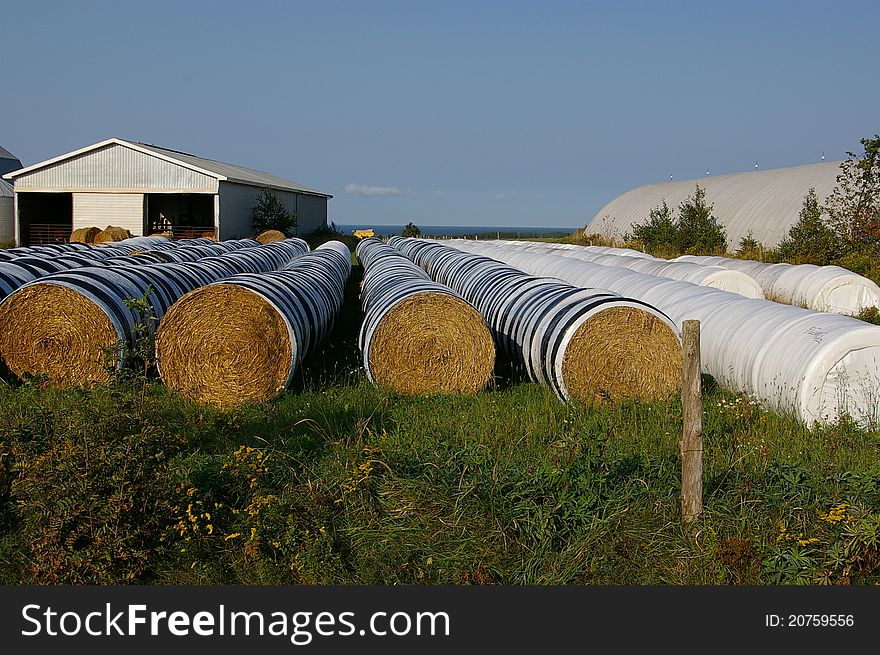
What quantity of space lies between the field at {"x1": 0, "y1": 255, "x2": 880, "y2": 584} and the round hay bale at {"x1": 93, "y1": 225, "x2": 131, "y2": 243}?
27.9 metres

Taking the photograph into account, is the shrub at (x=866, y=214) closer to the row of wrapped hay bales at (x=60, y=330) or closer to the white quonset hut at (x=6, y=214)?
the row of wrapped hay bales at (x=60, y=330)

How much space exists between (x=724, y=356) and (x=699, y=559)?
547cm

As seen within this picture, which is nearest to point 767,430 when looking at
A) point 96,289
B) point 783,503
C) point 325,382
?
point 783,503

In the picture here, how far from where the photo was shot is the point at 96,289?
33.8ft

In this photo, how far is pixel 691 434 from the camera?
5980 mm

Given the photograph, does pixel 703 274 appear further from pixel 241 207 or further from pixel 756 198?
pixel 241 207

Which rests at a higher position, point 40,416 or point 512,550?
point 40,416

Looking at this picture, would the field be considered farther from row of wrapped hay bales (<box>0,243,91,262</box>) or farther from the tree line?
the tree line

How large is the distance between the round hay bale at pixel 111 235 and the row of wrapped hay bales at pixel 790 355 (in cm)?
2563

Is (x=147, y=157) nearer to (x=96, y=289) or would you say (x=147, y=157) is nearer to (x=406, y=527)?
(x=96, y=289)

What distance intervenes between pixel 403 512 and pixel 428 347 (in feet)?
13.0

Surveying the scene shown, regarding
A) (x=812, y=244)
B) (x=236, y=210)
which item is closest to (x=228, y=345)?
(x=812, y=244)

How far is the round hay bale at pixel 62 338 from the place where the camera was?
33.0 feet

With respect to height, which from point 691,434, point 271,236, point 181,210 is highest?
point 181,210
